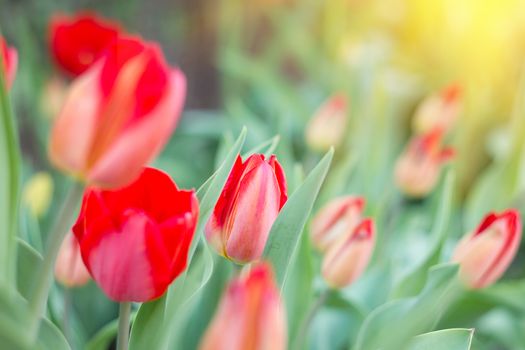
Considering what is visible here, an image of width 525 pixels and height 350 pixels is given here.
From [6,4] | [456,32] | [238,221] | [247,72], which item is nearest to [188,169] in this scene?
[247,72]

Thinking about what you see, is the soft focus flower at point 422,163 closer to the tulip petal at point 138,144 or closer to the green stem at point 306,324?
the green stem at point 306,324

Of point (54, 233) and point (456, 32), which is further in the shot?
point (456, 32)

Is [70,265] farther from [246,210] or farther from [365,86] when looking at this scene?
[365,86]

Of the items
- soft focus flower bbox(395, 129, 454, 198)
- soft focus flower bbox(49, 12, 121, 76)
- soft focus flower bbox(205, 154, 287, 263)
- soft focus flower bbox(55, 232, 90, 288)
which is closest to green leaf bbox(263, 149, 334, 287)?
soft focus flower bbox(205, 154, 287, 263)

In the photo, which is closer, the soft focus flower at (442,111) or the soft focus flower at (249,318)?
the soft focus flower at (249,318)

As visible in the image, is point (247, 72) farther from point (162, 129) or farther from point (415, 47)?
point (162, 129)

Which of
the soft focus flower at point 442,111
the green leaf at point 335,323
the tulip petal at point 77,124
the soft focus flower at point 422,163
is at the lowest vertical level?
the green leaf at point 335,323

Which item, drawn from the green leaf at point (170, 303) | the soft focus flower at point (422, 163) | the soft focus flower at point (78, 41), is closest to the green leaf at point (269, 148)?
the green leaf at point (170, 303)
